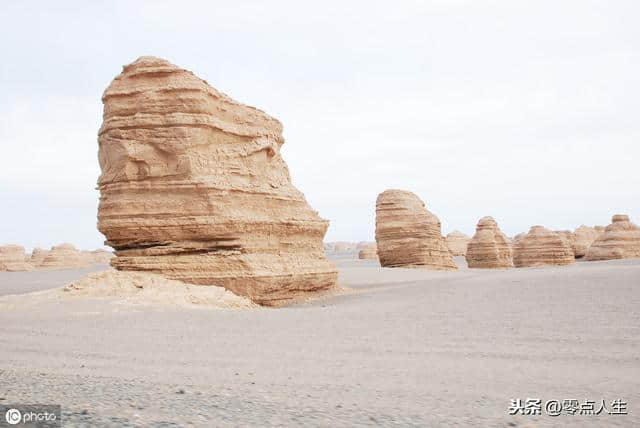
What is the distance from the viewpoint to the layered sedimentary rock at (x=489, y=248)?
36406 millimetres

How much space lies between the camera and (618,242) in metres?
34.9

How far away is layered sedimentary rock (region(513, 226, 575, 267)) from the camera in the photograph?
35594mm

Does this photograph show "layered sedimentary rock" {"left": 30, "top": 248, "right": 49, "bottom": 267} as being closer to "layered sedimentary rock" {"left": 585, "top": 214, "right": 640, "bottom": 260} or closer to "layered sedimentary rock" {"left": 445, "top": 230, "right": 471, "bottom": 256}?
"layered sedimentary rock" {"left": 445, "top": 230, "right": 471, "bottom": 256}

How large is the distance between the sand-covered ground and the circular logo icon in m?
0.24

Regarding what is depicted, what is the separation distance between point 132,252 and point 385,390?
29.1 ft

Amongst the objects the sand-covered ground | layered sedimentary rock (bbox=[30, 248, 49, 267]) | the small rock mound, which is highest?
layered sedimentary rock (bbox=[30, 248, 49, 267])

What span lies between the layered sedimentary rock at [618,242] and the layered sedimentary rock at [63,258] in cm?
4410

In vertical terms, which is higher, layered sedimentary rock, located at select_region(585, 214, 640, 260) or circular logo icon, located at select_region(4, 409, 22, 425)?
layered sedimentary rock, located at select_region(585, 214, 640, 260)

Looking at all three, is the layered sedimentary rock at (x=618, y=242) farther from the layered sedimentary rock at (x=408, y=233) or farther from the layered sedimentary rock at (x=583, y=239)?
the layered sedimentary rock at (x=408, y=233)

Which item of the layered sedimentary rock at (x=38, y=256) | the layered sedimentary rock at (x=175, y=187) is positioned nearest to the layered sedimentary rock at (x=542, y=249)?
the layered sedimentary rock at (x=175, y=187)

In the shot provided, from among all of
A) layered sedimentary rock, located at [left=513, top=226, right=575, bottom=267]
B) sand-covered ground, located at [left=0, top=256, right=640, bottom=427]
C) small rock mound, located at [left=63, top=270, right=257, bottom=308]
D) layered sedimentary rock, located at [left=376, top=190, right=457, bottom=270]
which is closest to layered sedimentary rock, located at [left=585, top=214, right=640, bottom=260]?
layered sedimentary rock, located at [left=513, top=226, right=575, bottom=267]

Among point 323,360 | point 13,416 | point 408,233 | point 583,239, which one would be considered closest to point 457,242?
point 583,239

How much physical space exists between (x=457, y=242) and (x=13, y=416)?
6014cm

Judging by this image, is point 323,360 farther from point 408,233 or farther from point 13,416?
point 408,233
